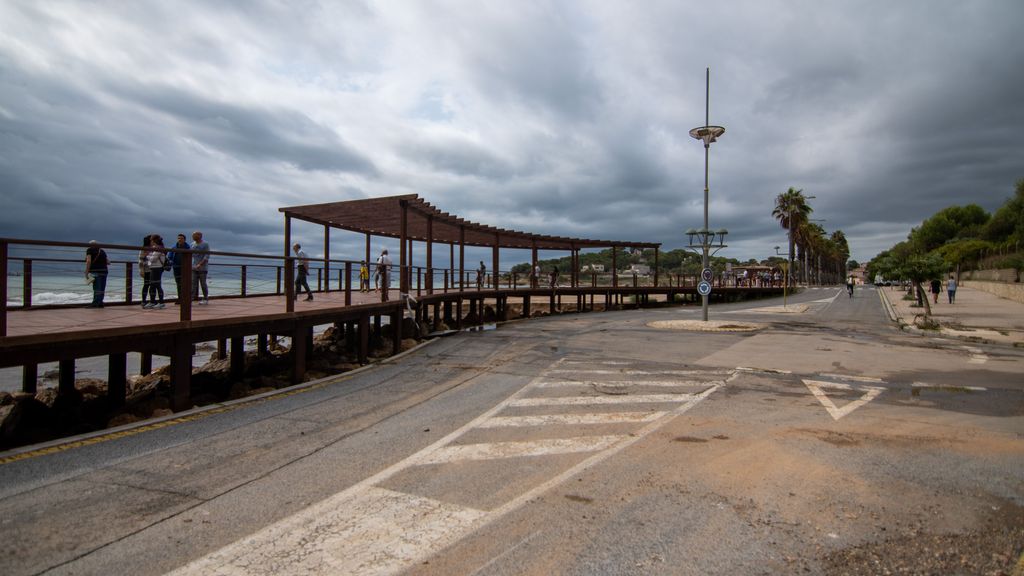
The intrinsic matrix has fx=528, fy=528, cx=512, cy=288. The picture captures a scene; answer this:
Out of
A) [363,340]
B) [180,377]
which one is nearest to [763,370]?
[363,340]

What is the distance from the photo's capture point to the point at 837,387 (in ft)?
30.2

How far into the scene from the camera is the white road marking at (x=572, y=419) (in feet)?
22.0

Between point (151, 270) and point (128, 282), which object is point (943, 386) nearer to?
point (151, 270)

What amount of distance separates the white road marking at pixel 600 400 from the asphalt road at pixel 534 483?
78 millimetres

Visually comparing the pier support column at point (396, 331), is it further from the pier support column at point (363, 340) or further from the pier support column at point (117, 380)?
the pier support column at point (117, 380)

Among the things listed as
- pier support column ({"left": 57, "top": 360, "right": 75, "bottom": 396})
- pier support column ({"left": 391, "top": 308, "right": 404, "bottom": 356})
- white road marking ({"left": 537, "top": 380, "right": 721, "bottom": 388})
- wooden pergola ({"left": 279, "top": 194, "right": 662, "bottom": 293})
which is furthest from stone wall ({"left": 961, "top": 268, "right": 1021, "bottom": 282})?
pier support column ({"left": 57, "top": 360, "right": 75, "bottom": 396})

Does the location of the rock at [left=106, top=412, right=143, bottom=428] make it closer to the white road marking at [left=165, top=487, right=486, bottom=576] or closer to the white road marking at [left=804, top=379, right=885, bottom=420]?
the white road marking at [left=165, top=487, right=486, bottom=576]

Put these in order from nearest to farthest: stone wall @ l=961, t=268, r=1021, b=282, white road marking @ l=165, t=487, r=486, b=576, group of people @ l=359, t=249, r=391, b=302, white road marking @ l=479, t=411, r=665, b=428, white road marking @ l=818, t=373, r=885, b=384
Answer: white road marking @ l=165, t=487, r=486, b=576, white road marking @ l=479, t=411, r=665, b=428, white road marking @ l=818, t=373, r=885, b=384, group of people @ l=359, t=249, r=391, b=302, stone wall @ l=961, t=268, r=1021, b=282

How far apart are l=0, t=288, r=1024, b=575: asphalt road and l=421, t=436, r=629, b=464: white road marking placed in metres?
0.04

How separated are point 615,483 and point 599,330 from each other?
14.9 m

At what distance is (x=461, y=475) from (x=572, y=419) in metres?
2.36

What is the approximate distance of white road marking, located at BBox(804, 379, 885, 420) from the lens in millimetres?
7402

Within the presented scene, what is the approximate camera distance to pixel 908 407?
302 inches

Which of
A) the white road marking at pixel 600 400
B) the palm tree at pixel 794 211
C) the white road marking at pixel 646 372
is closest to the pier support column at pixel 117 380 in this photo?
the white road marking at pixel 600 400
